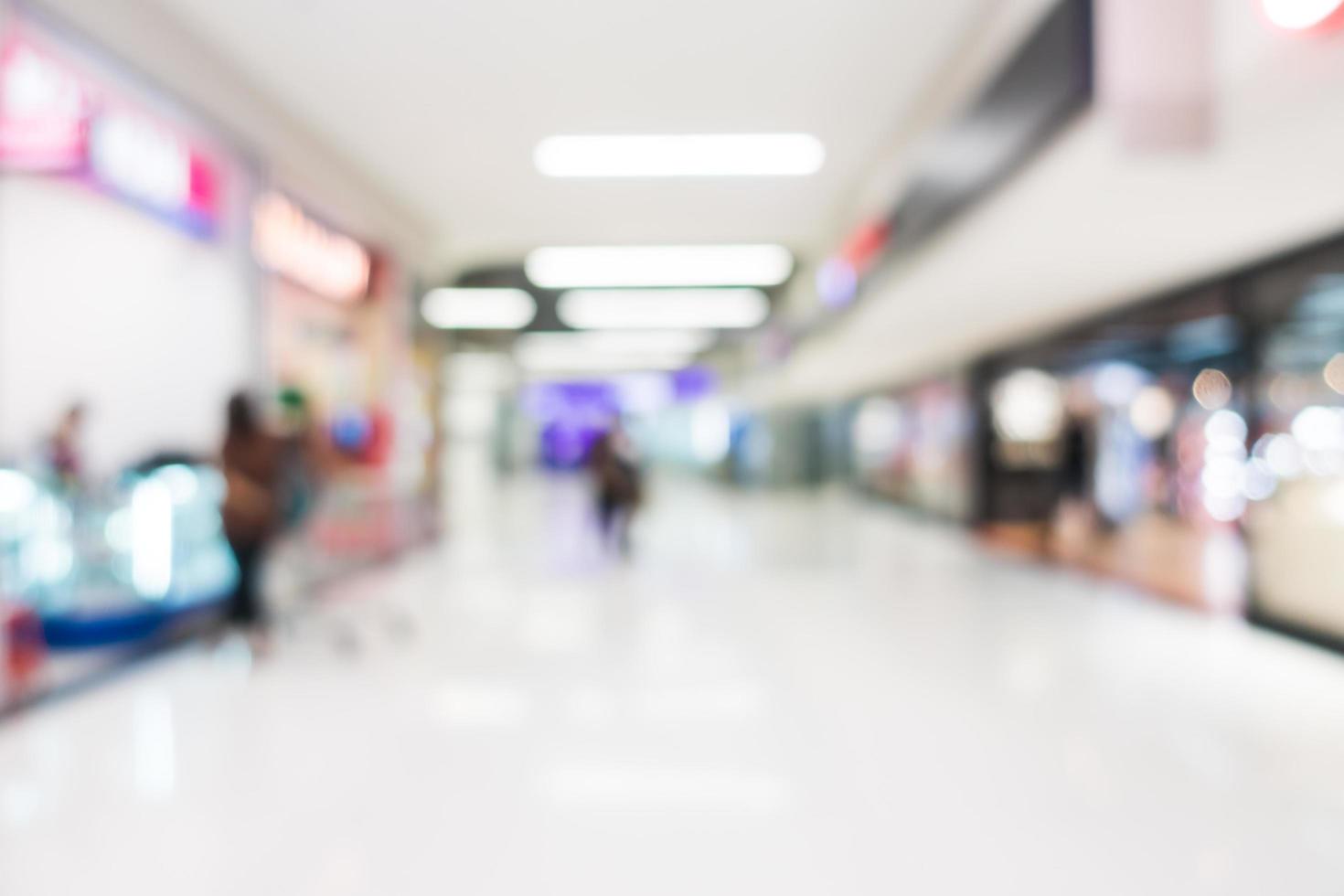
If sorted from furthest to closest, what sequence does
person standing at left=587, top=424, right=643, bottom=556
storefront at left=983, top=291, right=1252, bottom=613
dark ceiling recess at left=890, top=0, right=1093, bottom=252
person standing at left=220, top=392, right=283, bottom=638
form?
1. person standing at left=587, top=424, right=643, bottom=556
2. storefront at left=983, top=291, right=1252, bottom=613
3. person standing at left=220, top=392, right=283, bottom=638
4. dark ceiling recess at left=890, top=0, right=1093, bottom=252

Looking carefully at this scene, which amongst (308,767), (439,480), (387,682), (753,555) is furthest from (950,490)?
(308,767)

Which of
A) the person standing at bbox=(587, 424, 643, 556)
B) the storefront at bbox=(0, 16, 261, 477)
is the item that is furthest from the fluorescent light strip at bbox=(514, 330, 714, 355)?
the storefront at bbox=(0, 16, 261, 477)

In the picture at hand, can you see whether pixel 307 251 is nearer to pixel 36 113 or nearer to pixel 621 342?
pixel 36 113

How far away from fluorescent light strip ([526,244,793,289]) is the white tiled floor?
5171 millimetres

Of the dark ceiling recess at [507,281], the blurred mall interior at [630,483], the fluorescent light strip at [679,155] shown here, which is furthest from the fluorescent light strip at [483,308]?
the fluorescent light strip at [679,155]

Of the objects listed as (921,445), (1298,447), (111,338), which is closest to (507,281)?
(921,445)

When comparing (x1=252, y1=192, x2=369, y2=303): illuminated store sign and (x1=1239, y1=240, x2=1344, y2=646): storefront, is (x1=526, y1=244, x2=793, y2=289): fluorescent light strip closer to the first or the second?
Answer: (x1=252, y1=192, x2=369, y2=303): illuminated store sign

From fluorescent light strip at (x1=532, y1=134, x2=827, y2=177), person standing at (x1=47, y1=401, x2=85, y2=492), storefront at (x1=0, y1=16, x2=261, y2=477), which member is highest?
fluorescent light strip at (x1=532, y1=134, x2=827, y2=177)

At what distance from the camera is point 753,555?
8.65m

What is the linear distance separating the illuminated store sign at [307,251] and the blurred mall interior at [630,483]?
5 centimetres

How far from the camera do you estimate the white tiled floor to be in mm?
2338

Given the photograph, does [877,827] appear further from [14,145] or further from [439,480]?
[439,480]

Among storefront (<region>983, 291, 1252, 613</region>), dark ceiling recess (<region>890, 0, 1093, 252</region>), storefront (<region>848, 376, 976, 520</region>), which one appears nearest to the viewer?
dark ceiling recess (<region>890, 0, 1093, 252</region>)

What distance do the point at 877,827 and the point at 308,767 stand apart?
2.08m
